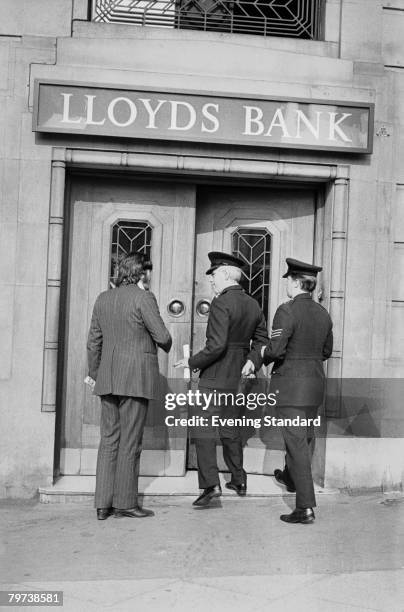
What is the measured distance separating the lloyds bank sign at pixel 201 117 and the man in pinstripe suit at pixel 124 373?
4.11 feet

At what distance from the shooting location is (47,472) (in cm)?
748

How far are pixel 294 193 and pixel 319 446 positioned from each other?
2284 mm

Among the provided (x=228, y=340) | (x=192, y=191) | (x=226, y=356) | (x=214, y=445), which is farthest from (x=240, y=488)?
(x=192, y=191)

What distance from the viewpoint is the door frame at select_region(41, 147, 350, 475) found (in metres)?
7.52

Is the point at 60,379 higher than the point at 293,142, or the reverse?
the point at 293,142

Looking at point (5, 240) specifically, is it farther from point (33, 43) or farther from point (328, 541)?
point (328, 541)

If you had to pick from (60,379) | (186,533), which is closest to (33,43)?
(60,379)

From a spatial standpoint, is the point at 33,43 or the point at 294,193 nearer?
the point at 33,43

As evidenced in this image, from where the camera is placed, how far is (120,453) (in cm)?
684

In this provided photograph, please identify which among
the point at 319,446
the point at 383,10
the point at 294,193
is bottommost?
the point at 319,446

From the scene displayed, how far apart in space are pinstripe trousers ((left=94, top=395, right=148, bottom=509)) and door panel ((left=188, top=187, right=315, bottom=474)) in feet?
4.56

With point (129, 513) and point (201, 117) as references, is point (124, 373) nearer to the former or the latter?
point (129, 513)

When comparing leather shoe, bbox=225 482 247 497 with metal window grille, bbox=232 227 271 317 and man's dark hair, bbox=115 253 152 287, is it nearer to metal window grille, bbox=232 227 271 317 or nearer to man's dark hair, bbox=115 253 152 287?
metal window grille, bbox=232 227 271 317

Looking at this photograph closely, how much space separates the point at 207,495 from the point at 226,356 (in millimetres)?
1103
